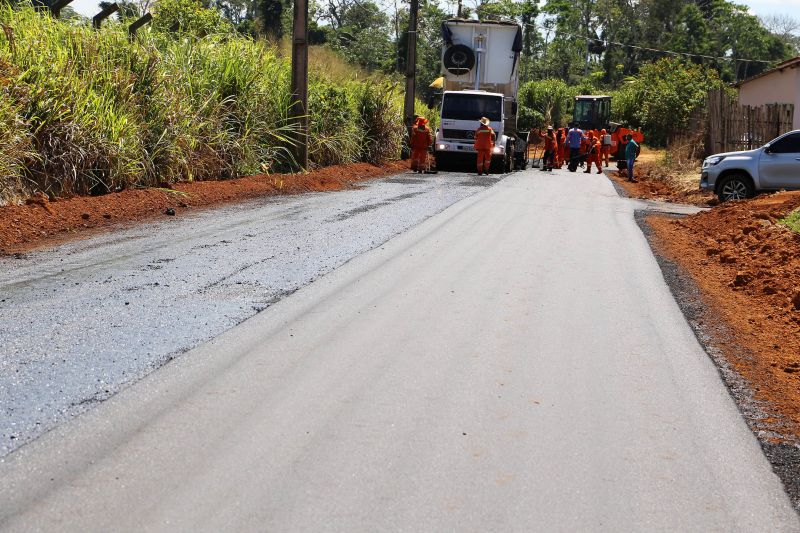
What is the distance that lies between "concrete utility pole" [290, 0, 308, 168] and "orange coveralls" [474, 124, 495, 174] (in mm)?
7157

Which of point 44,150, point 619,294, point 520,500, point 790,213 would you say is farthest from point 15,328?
point 790,213

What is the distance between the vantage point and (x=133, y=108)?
16.4 m

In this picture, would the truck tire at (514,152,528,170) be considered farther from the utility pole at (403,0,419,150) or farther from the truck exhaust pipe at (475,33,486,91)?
the utility pole at (403,0,419,150)

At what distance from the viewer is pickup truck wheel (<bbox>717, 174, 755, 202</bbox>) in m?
20.8

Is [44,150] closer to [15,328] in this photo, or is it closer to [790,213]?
[15,328]

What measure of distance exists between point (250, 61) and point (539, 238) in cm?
1022

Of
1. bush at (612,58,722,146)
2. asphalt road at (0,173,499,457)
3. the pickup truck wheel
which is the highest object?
bush at (612,58,722,146)

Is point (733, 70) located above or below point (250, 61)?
above

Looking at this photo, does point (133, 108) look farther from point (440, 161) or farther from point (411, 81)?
point (411, 81)

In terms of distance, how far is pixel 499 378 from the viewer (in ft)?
21.2

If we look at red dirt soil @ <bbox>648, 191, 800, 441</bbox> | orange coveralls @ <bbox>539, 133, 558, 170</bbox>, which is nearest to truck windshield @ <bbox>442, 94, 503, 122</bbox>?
orange coveralls @ <bbox>539, 133, 558, 170</bbox>

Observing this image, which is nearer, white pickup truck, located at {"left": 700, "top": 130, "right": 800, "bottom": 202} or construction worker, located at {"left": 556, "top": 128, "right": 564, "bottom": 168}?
white pickup truck, located at {"left": 700, "top": 130, "right": 800, "bottom": 202}

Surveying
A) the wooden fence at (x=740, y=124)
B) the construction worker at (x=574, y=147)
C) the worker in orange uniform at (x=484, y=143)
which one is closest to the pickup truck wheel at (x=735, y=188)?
the wooden fence at (x=740, y=124)

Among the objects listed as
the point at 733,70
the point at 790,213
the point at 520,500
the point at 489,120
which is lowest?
the point at 520,500
